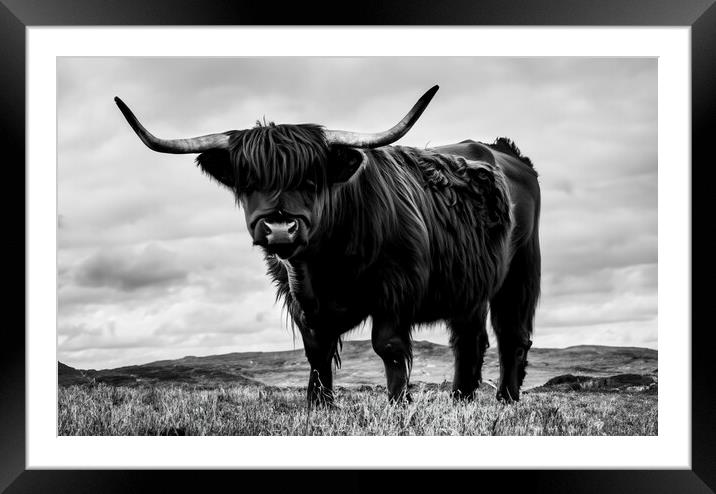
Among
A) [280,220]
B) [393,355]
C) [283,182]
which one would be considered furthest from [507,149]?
[280,220]

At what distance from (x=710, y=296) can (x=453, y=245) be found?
2228mm

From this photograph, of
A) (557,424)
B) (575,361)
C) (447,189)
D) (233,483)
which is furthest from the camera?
(447,189)

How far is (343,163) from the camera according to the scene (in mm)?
6117

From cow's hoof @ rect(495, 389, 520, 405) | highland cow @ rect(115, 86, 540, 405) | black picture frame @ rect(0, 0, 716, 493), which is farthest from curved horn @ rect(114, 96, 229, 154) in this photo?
cow's hoof @ rect(495, 389, 520, 405)

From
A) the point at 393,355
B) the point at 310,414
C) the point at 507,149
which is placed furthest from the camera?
the point at 507,149

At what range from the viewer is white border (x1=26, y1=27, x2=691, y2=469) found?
17.9ft

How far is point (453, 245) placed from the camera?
23.6 ft

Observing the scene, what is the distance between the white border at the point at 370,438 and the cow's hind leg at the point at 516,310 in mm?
2081

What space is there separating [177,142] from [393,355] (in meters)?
1.91

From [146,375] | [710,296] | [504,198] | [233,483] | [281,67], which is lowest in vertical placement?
[233,483]

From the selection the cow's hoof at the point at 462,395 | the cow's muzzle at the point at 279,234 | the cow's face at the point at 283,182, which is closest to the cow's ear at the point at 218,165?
the cow's face at the point at 283,182

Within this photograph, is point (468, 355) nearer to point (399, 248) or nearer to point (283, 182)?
point (399, 248)
